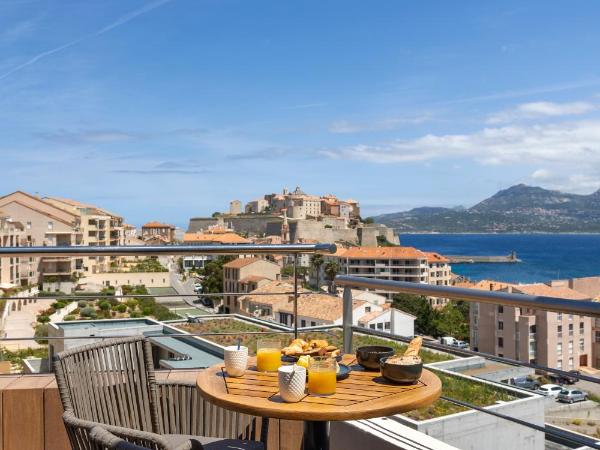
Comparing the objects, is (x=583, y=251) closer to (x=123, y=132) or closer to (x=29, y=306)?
(x=123, y=132)

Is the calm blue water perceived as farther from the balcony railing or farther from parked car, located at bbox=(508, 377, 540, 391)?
parked car, located at bbox=(508, 377, 540, 391)

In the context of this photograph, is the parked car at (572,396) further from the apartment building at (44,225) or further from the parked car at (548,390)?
the apartment building at (44,225)

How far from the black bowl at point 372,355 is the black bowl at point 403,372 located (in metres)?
0.16

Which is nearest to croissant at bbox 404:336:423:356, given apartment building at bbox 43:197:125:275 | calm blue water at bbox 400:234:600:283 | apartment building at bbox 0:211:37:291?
apartment building at bbox 0:211:37:291

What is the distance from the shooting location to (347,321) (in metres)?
3.05

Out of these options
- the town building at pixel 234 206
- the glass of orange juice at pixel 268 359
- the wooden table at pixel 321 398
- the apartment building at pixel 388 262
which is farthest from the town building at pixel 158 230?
the wooden table at pixel 321 398

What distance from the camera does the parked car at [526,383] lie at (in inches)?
96.1

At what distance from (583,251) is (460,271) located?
44.6 m

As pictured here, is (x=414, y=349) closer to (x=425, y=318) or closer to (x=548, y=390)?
(x=548, y=390)

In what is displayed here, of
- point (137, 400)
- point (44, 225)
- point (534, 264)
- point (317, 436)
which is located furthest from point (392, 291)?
point (534, 264)

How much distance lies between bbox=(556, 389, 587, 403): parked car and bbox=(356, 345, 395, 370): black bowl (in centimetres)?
65

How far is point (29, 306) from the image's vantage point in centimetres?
3027

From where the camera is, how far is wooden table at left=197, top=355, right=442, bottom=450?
1.56 m

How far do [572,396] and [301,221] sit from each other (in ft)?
251
